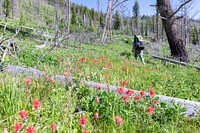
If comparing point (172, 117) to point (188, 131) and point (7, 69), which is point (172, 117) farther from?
point (7, 69)

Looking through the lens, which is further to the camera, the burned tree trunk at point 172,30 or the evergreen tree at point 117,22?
the evergreen tree at point 117,22

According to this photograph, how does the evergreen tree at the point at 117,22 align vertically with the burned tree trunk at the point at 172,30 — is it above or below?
above

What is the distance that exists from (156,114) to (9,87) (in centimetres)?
180

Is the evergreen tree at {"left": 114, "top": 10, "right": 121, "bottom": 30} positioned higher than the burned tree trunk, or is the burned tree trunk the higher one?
the evergreen tree at {"left": 114, "top": 10, "right": 121, "bottom": 30}

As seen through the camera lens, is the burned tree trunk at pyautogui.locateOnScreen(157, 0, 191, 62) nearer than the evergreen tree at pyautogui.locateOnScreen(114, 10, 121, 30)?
Yes

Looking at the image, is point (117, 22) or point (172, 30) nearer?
point (172, 30)

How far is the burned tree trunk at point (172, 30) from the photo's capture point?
12609 millimetres

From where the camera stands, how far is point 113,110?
262cm

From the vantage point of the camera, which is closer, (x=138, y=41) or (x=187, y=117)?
(x=187, y=117)

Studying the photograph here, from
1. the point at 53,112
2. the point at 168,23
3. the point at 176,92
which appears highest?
the point at 168,23

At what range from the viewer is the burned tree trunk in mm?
12609

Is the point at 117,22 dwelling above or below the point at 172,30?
above

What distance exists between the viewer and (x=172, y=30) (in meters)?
12.6

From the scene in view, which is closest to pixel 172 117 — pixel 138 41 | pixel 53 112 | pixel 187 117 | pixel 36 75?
pixel 187 117
